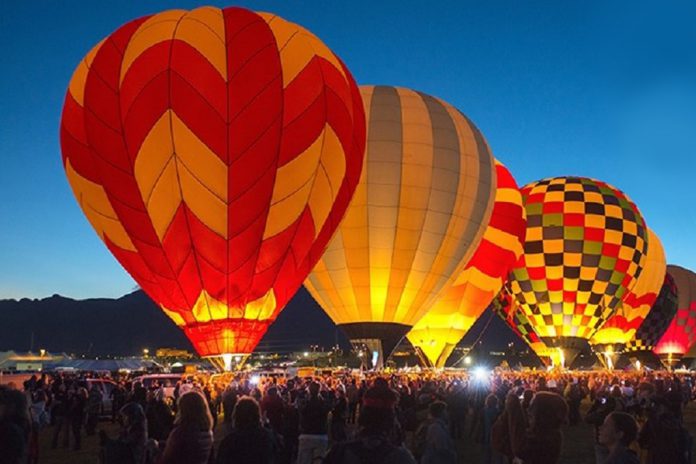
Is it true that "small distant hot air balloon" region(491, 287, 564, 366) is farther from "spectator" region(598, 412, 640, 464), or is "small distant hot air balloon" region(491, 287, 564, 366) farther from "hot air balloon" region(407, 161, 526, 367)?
"spectator" region(598, 412, 640, 464)

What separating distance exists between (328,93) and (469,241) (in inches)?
343

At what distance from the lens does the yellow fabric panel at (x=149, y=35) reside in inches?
540

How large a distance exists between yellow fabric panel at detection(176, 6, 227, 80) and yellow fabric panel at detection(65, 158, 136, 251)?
→ 10.7 ft

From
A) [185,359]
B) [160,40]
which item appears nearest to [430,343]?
[160,40]

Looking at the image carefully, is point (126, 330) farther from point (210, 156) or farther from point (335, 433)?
point (335, 433)

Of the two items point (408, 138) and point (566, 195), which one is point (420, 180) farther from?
point (566, 195)

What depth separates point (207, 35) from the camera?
45.3 feet

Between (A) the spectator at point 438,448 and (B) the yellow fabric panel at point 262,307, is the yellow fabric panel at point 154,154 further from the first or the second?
(A) the spectator at point 438,448

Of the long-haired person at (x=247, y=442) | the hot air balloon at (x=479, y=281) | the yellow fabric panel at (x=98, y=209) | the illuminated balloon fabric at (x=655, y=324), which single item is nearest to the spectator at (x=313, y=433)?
the long-haired person at (x=247, y=442)

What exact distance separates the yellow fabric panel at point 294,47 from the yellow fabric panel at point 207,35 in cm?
107

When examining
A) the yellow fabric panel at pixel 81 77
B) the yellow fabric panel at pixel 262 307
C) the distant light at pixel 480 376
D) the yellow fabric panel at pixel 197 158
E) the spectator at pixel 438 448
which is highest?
the yellow fabric panel at pixel 81 77

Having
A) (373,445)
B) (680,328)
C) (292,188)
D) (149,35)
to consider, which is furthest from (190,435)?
(680,328)

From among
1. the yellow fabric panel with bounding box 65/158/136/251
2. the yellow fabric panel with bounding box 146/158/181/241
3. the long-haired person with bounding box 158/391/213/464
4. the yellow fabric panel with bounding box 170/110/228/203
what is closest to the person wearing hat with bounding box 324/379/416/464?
the long-haired person with bounding box 158/391/213/464

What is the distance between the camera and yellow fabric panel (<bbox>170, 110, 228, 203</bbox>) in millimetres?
13164
